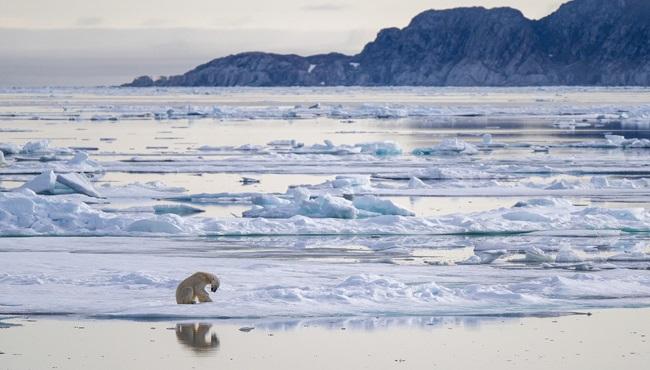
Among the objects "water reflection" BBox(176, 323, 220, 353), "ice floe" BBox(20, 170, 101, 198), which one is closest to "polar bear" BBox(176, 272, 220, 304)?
"water reflection" BBox(176, 323, 220, 353)

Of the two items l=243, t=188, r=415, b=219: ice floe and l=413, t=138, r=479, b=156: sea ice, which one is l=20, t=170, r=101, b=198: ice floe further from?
l=413, t=138, r=479, b=156: sea ice

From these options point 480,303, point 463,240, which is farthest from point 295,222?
point 480,303

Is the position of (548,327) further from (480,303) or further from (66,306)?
(66,306)

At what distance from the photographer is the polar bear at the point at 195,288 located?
9656 millimetres

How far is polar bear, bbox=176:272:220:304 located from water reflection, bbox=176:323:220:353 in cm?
68

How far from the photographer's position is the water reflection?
8234 millimetres

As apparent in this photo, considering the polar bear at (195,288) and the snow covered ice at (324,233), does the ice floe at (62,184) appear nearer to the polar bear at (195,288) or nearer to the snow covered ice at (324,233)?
the snow covered ice at (324,233)

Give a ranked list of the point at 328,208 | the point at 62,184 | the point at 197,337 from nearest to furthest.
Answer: the point at 197,337 → the point at 328,208 → the point at 62,184

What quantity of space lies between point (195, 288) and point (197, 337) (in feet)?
3.85

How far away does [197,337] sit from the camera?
337 inches

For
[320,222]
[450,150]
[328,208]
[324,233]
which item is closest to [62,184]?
[328,208]

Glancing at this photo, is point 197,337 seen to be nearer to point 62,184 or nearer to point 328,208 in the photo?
point 328,208

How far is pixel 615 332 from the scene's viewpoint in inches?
345

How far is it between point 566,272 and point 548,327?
2766mm
